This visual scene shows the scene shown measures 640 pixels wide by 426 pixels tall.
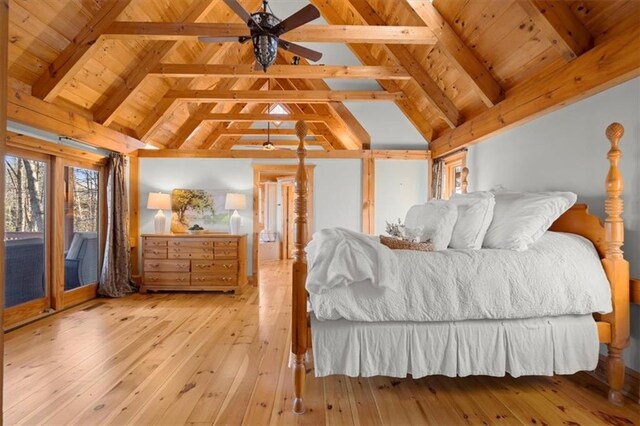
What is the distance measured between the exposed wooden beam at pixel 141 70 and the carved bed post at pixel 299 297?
2542 millimetres

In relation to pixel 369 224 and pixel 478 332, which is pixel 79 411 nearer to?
pixel 478 332

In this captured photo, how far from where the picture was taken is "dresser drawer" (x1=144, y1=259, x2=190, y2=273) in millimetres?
4492

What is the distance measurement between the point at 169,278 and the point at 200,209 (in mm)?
1143

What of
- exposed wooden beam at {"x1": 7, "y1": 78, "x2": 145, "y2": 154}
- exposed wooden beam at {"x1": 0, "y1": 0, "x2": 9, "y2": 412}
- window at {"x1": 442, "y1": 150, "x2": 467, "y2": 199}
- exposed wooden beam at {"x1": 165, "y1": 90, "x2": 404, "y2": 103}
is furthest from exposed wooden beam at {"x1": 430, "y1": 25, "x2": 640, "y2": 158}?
exposed wooden beam at {"x1": 7, "y1": 78, "x2": 145, "y2": 154}

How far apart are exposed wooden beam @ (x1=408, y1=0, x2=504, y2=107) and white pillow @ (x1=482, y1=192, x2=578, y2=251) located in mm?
1423

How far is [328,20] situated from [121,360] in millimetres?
4263

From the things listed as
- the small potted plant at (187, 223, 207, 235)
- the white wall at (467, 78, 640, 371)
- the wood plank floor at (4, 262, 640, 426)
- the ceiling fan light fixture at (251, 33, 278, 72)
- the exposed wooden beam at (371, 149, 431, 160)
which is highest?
the ceiling fan light fixture at (251, 33, 278, 72)

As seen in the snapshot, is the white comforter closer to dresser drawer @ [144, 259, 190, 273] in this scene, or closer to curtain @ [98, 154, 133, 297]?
dresser drawer @ [144, 259, 190, 273]

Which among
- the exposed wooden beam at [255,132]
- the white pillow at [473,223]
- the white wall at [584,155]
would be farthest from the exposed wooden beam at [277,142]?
the white pillow at [473,223]

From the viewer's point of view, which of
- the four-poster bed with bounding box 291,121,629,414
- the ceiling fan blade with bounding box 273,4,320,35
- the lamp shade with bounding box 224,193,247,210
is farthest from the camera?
the lamp shade with bounding box 224,193,247,210

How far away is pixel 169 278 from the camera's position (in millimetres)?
4496

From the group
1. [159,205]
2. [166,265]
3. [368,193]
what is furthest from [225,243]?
[368,193]

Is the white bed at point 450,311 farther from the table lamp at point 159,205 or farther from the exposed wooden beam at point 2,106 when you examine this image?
the table lamp at point 159,205

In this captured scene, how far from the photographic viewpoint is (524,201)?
2.43 metres
